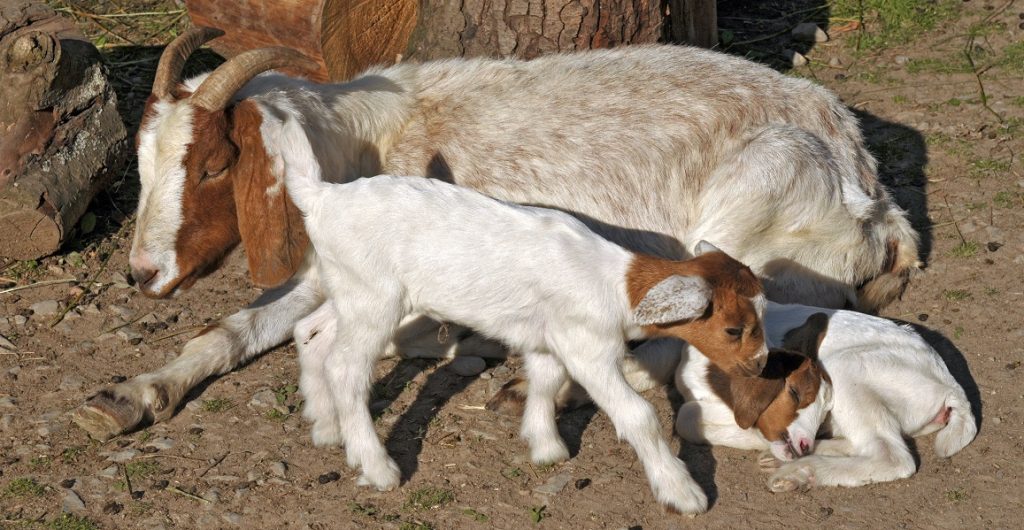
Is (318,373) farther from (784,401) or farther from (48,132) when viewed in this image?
(48,132)

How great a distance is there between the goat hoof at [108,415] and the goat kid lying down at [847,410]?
2.35 metres

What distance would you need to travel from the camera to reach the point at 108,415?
5266 mm

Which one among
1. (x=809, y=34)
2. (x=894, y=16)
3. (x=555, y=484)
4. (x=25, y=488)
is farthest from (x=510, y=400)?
(x=894, y=16)

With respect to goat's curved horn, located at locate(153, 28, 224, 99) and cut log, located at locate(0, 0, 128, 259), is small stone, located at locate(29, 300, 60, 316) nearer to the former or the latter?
cut log, located at locate(0, 0, 128, 259)

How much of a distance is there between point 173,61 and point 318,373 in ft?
4.92

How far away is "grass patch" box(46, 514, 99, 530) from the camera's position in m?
4.68

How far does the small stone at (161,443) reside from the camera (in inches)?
206

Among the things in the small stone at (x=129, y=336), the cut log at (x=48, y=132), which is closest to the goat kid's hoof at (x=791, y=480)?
the small stone at (x=129, y=336)

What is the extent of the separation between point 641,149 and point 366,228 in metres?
1.59

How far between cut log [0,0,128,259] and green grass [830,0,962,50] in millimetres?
5097

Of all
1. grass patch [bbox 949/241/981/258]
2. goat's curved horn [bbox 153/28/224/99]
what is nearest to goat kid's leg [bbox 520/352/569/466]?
goat's curved horn [bbox 153/28/224/99]

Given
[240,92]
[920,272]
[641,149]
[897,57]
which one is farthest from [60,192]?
[897,57]

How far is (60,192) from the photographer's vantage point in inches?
265

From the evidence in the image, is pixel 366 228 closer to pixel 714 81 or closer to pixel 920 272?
pixel 714 81
